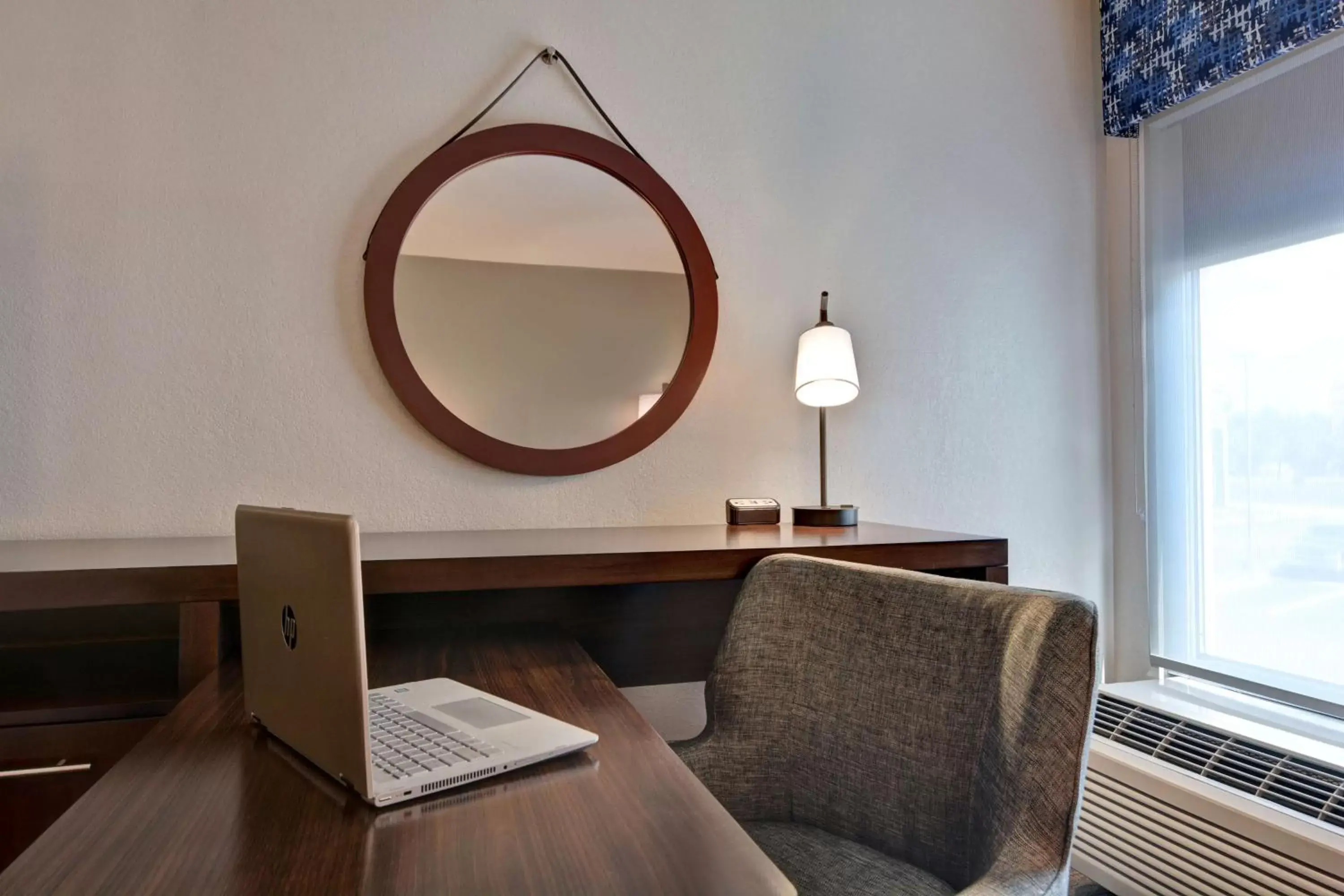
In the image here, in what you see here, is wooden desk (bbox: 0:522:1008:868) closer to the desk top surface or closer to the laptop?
the desk top surface

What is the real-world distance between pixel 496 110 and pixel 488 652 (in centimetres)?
115

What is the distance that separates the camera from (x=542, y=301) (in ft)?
5.93

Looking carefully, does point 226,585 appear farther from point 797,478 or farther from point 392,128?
point 797,478

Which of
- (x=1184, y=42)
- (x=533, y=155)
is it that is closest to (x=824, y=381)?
(x=533, y=155)

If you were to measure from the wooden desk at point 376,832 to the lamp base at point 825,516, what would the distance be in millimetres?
945

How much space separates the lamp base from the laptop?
95 centimetres

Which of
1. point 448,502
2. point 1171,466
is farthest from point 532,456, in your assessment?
point 1171,466

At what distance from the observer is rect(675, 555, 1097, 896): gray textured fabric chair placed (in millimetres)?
908

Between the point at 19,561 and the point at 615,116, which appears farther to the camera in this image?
the point at 615,116

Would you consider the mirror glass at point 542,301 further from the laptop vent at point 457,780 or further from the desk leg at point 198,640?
the laptop vent at point 457,780

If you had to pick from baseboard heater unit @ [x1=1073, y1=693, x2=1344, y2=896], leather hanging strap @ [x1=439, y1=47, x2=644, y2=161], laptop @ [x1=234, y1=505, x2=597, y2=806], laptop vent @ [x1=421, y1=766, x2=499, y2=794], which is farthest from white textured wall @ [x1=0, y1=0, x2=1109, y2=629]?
laptop vent @ [x1=421, y1=766, x2=499, y2=794]

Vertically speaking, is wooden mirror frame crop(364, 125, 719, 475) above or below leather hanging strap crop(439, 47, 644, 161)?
below

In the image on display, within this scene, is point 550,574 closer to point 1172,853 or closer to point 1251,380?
point 1172,853

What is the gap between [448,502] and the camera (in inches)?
69.4
